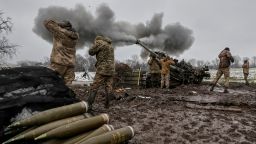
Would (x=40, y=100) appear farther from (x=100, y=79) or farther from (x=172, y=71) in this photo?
(x=172, y=71)

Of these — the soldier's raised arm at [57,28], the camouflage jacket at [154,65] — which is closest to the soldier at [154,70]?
the camouflage jacket at [154,65]

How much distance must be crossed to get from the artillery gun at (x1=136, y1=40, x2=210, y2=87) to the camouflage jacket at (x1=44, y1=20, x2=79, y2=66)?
9.65m

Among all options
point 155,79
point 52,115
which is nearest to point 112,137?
point 52,115

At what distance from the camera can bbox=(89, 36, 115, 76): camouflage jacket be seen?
861 centimetres

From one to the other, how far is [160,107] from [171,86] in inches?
360

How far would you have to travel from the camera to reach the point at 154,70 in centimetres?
1842

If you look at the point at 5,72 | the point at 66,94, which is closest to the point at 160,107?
the point at 66,94

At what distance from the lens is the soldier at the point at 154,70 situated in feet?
60.0

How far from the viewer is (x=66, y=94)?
241 inches

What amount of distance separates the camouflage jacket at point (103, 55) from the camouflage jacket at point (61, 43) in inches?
24.6

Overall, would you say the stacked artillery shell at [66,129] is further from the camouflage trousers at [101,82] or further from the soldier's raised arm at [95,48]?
the soldier's raised arm at [95,48]

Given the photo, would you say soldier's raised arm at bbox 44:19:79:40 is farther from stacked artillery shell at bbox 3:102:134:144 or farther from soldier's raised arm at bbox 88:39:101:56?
stacked artillery shell at bbox 3:102:134:144

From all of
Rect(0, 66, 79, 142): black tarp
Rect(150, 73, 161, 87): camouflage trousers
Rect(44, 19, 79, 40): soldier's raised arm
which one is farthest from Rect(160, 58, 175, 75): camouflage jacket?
Rect(0, 66, 79, 142): black tarp

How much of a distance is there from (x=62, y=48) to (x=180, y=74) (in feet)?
37.1
